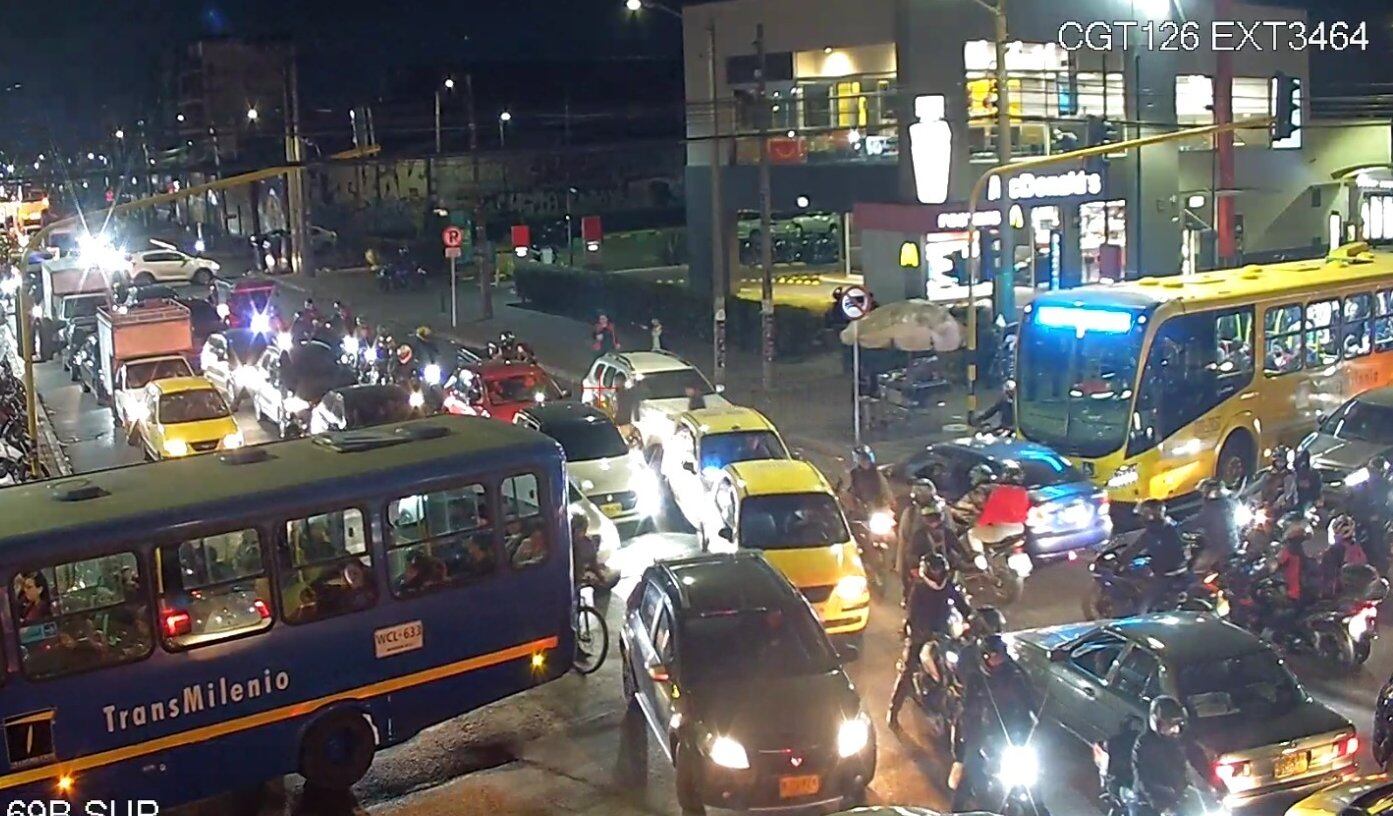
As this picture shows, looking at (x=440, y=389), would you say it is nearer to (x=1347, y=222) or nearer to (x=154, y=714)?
(x=154, y=714)

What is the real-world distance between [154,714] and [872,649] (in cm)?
713

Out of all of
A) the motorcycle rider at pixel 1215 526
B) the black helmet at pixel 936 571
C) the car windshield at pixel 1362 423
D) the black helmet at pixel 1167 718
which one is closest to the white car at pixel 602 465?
the motorcycle rider at pixel 1215 526

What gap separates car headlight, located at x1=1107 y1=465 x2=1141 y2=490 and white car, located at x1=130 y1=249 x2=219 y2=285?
1976 inches

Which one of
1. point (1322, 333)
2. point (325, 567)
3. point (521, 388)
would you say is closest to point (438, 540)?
A: point (325, 567)

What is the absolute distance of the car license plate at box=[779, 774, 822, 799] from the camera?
10.8 m

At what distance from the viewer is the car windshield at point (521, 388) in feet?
83.2

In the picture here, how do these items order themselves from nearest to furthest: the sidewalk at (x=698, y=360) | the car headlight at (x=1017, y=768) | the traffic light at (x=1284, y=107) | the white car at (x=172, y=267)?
1. the car headlight at (x=1017, y=768)
2. the traffic light at (x=1284, y=107)
3. the sidewalk at (x=698, y=360)
4. the white car at (x=172, y=267)

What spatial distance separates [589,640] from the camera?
50.2 ft

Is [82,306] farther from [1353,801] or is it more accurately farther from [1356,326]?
[1353,801]

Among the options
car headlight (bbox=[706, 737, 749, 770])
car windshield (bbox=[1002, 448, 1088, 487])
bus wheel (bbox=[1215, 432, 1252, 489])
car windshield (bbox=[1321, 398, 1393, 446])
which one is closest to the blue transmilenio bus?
car headlight (bbox=[706, 737, 749, 770])

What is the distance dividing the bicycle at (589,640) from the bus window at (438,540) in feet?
7.20

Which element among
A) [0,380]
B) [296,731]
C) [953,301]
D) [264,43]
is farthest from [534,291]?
[264,43]

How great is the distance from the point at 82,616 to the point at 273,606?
1.36 metres

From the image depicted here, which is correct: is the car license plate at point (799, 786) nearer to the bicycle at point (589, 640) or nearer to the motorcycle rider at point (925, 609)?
the motorcycle rider at point (925, 609)
